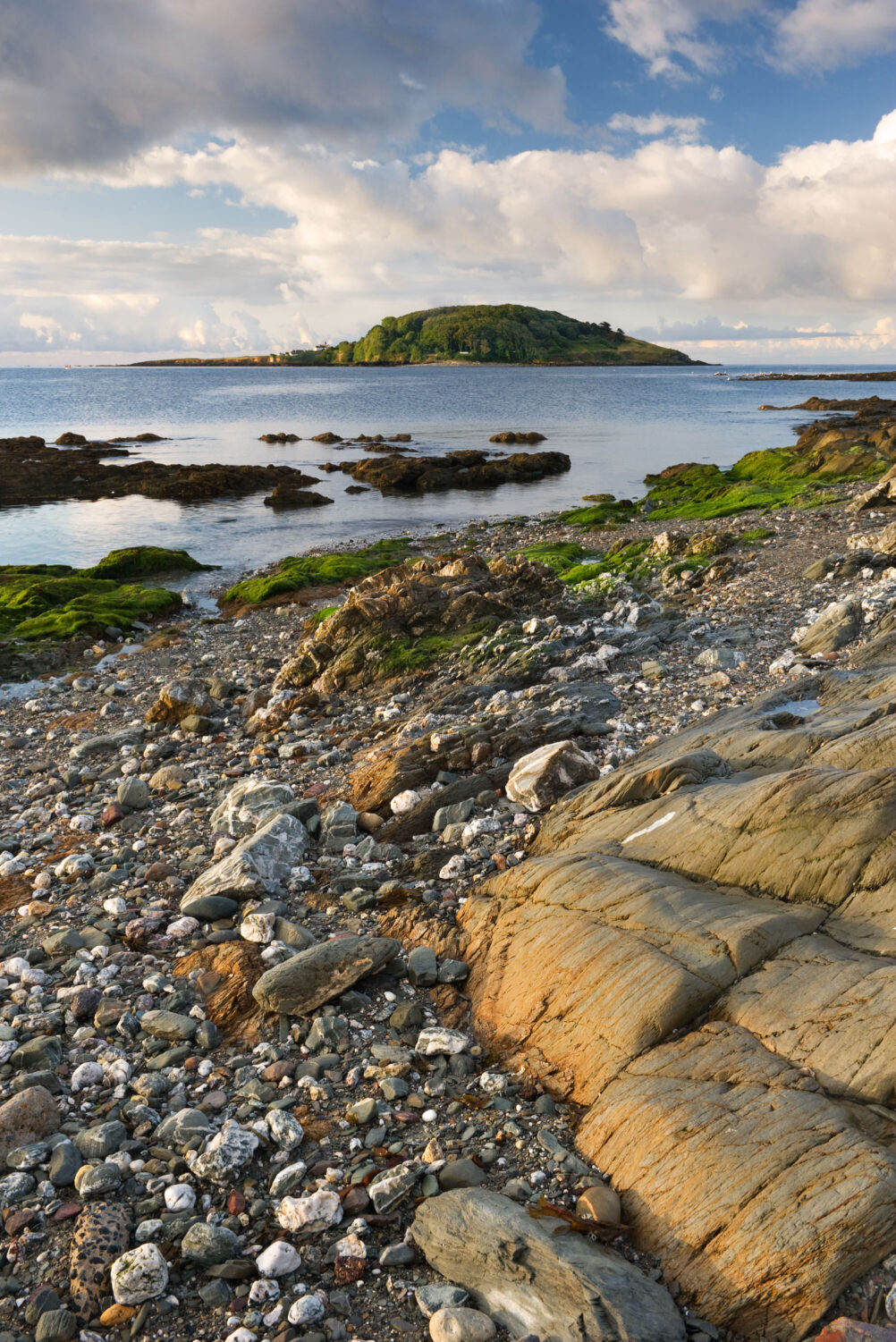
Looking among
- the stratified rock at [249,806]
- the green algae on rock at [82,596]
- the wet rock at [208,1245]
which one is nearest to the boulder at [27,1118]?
the wet rock at [208,1245]

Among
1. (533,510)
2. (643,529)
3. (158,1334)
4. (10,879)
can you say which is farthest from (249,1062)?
(533,510)

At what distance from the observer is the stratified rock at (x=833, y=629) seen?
13.3m

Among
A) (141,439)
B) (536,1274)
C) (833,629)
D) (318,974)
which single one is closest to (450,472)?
(141,439)

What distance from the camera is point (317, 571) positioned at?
29.8 m

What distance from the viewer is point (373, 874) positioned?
9320mm

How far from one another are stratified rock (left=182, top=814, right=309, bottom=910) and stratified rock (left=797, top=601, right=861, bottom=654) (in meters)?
9.04

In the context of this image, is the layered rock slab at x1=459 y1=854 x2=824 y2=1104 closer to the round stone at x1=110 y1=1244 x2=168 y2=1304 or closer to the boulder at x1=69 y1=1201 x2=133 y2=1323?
the round stone at x1=110 y1=1244 x2=168 y2=1304

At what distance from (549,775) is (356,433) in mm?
85075

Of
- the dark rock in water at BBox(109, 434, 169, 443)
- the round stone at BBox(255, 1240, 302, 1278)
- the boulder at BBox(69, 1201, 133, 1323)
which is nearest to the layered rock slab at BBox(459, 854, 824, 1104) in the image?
the round stone at BBox(255, 1240, 302, 1278)

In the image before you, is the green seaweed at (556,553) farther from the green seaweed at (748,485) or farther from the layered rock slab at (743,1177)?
the layered rock slab at (743,1177)

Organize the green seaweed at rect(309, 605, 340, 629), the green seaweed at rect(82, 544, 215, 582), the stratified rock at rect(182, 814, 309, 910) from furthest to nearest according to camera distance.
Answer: the green seaweed at rect(82, 544, 215, 582), the green seaweed at rect(309, 605, 340, 629), the stratified rock at rect(182, 814, 309, 910)

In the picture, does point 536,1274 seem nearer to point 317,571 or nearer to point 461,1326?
point 461,1326

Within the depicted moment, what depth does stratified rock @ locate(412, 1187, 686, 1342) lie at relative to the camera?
165 inches

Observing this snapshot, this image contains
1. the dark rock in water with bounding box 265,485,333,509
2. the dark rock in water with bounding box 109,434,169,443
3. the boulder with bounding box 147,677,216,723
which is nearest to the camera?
the boulder with bounding box 147,677,216,723
